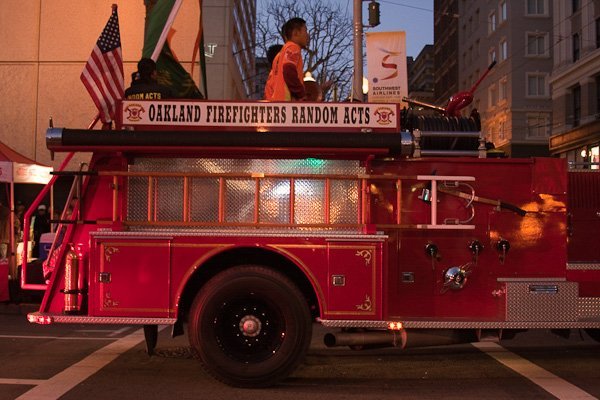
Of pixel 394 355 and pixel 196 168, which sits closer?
pixel 196 168

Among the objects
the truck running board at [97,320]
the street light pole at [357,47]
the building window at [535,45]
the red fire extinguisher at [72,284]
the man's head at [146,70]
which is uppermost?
the building window at [535,45]

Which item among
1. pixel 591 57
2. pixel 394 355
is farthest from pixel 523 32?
pixel 394 355

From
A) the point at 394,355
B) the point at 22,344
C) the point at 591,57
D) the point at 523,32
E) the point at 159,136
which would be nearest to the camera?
the point at 159,136

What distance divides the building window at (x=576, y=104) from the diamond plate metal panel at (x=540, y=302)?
3337 cm

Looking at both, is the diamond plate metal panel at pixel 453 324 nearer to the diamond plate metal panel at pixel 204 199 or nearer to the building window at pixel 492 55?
the diamond plate metal panel at pixel 204 199

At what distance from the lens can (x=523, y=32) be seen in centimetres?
4378

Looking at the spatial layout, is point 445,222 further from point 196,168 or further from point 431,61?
point 431,61

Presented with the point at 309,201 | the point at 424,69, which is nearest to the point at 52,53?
the point at 309,201

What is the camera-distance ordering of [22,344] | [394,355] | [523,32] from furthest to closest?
[523,32]
[22,344]
[394,355]

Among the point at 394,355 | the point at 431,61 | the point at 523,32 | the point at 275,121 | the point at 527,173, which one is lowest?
the point at 394,355

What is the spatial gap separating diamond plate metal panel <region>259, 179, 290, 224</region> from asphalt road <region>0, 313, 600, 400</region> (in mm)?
1449

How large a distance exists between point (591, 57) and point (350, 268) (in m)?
32.3

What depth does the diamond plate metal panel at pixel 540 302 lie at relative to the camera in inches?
209

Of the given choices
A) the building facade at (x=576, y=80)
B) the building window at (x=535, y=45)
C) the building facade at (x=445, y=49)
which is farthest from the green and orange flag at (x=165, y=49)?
the building facade at (x=445, y=49)
